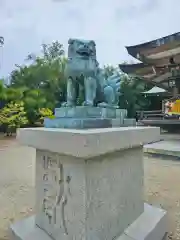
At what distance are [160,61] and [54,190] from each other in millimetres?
6182

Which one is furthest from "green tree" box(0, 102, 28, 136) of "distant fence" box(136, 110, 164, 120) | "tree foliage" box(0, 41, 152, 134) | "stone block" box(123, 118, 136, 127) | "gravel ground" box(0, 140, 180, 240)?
"stone block" box(123, 118, 136, 127)

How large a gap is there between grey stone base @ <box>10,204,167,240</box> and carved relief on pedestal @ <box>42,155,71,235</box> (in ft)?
0.49

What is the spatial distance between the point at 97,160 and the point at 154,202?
1.47m

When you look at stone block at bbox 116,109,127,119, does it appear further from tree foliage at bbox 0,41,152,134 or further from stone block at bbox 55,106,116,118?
tree foliage at bbox 0,41,152,134

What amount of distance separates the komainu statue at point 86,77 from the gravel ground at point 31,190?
109 centimetres

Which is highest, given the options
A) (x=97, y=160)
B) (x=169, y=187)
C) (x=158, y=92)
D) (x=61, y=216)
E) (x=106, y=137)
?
(x=158, y=92)

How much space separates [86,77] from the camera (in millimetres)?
1473

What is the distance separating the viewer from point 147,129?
146 centimetres

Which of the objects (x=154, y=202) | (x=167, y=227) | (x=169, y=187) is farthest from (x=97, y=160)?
(x=169, y=187)

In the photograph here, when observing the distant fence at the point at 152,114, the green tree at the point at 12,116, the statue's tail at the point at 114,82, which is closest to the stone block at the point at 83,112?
the statue's tail at the point at 114,82

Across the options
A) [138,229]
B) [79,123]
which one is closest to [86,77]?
[79,123]

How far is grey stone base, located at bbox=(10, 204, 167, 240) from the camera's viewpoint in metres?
1.33

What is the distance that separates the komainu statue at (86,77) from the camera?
4.75 ft

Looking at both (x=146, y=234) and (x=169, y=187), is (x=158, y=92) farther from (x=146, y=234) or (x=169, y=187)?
(x=146, y=234)
